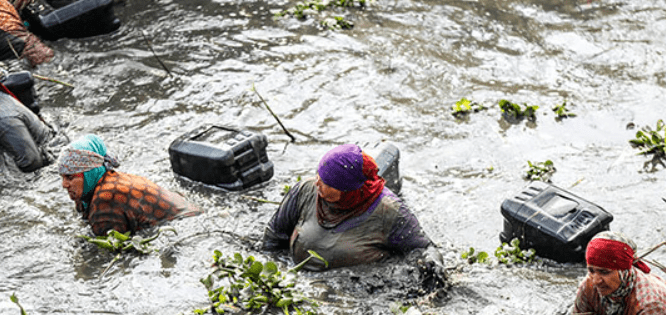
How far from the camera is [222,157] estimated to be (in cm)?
654

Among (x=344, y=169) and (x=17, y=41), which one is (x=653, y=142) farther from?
(x=17, y=41)

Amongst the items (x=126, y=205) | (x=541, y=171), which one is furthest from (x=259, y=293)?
(x=541, y=171)

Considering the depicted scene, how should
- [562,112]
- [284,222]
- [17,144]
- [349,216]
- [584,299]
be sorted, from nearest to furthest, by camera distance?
1. [584,299]
2. [349,216]
3. [284,222]
4. [17,144]
5. [562,112]

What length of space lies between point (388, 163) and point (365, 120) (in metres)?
1.66

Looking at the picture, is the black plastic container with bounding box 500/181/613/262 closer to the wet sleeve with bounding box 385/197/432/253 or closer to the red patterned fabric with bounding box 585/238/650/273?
the wet sleeve with bounding box 385/197/432/253

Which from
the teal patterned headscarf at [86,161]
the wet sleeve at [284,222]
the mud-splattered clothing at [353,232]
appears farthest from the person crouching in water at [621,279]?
the teal patterned headscarf at [86,161]

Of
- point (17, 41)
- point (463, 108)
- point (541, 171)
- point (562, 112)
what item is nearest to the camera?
point (541, 171)

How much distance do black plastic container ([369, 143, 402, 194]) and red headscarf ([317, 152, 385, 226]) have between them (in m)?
1.39

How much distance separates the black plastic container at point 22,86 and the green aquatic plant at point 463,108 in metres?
4.87

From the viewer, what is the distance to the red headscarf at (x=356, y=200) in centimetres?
471

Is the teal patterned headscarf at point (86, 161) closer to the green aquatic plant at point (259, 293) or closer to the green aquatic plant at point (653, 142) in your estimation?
the green aquatic plant at point (259, 293)

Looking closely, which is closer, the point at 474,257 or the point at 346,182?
the point at 346,182

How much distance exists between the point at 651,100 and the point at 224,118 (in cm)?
494

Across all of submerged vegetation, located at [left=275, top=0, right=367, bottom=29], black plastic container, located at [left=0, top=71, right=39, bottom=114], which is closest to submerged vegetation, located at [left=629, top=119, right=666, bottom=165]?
submerged vegetation, located at [left=275, top=0, right=367, bottom=29]
